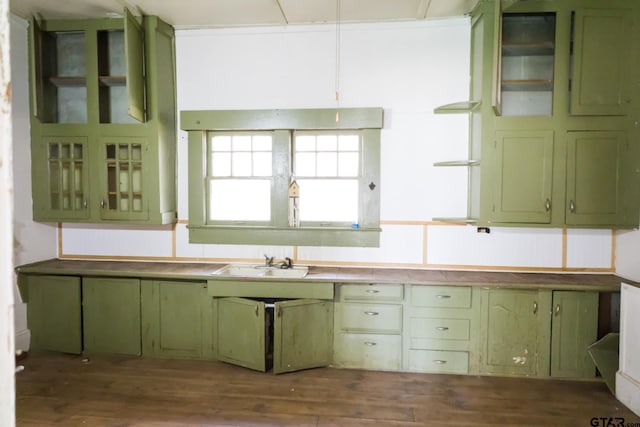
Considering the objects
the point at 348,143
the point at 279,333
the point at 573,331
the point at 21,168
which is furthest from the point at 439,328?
the point at 21,168

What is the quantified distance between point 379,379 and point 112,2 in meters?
4.19

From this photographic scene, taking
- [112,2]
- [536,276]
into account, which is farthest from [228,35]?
[536,276]

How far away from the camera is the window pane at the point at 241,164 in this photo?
3.96 meters

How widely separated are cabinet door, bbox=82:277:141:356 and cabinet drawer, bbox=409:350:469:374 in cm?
265

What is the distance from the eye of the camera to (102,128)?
3699 mm

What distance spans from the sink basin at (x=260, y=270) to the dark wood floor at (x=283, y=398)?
0.89m

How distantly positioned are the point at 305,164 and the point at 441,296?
1857 mm

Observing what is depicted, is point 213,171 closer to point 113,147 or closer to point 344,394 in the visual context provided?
point 113,147

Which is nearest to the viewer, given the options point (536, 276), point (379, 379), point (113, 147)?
point (379, 379)

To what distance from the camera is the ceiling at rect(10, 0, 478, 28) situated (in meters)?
3.39

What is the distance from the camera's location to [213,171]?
3.99m

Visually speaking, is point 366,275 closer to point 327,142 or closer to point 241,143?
point 327,142

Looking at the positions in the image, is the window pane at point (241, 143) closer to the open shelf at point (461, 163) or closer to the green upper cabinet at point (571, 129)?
the open shelf at point (461, 163)

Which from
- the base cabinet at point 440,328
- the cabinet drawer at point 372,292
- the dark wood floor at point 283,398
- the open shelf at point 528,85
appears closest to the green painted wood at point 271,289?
the cabinet drawer at point 372,292
